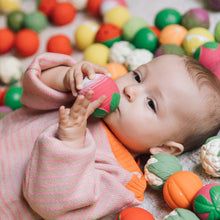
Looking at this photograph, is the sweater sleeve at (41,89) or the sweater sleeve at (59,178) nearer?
the sweater sleeve at (59,178)

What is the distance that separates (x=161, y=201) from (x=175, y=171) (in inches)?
4.4

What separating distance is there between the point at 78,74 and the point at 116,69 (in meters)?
0.43

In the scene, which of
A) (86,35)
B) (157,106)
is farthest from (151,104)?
(86,35)

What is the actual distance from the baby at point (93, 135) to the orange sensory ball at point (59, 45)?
444mm

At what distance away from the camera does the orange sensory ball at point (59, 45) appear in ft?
5.10

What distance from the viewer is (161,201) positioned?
102 cm

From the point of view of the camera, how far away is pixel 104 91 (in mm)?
921

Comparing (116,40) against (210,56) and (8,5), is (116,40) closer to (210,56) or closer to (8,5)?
(210,56)

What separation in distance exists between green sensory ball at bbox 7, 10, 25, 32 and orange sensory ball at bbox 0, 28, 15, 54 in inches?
3.1

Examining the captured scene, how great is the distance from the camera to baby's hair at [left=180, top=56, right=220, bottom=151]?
1006mm

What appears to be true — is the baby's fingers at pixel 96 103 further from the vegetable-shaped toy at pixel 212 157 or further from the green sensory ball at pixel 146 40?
the green sensory ball at pixel 146 40

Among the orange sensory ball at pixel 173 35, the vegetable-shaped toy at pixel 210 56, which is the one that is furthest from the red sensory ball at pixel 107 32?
the vegetable-shaped toy at pixel 210 56

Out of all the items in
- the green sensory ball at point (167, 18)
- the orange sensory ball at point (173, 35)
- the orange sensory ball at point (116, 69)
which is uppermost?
the green sensory ball at point (167, 18)

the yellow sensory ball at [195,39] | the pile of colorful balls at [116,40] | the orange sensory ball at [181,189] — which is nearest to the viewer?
the orange sensory ball at [181,189]
